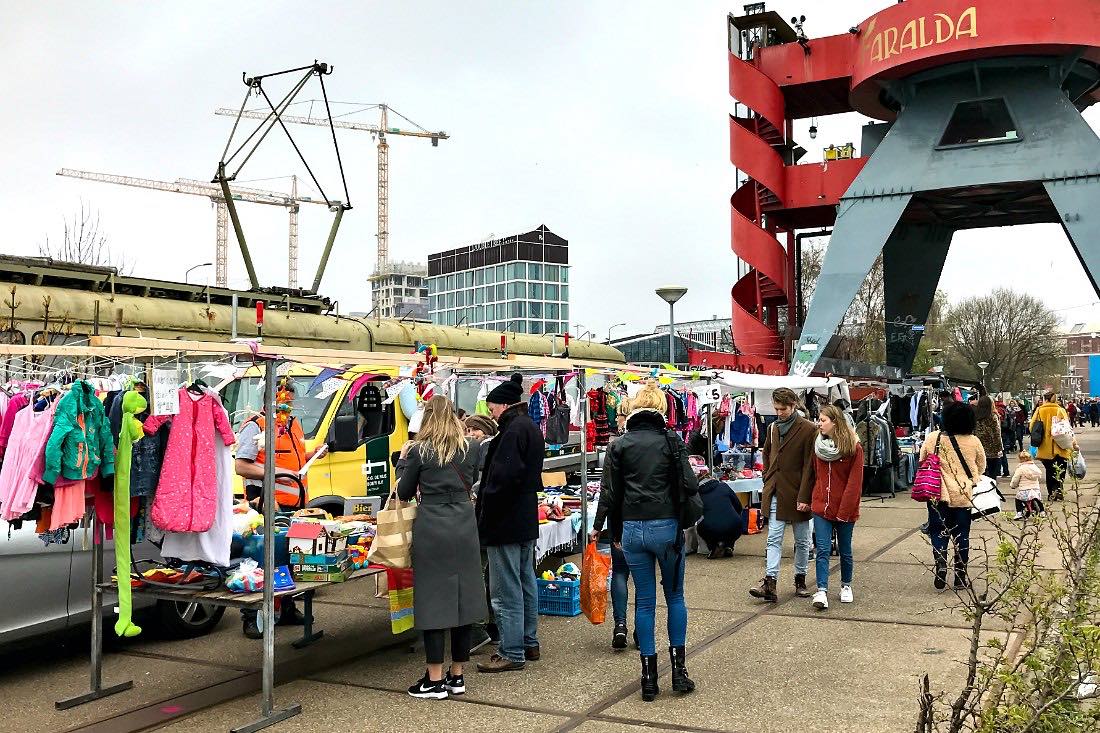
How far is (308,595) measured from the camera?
7.66 meters

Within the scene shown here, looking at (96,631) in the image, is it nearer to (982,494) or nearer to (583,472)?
(583,472)

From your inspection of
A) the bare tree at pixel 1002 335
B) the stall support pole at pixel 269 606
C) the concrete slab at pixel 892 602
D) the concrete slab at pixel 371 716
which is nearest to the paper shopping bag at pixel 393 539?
the stall support pole at pixel 269 606

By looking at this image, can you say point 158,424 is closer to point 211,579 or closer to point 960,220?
point 211,579

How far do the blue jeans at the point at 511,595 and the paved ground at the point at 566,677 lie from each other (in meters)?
0.23

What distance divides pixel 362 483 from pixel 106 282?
775 centimetres

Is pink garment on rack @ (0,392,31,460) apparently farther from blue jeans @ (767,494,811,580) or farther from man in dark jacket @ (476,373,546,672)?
blue jeans @ (767,494,811,580)

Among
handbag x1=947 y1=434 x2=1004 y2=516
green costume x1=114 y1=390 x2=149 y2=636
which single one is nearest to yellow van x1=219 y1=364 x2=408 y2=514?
green costume x1=114 y1=390 x2=149 y2=636

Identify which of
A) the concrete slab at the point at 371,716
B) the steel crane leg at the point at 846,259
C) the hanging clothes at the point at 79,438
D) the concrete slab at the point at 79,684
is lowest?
the concrete slab at the point at 79,684

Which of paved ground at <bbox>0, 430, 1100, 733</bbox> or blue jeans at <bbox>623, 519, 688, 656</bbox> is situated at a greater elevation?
blue jeans at <bbox>623, 519, 688, 656</bbox>

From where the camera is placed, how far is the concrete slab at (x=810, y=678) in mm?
5922

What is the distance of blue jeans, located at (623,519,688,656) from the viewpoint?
20.9 ft

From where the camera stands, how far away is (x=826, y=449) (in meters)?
8.80

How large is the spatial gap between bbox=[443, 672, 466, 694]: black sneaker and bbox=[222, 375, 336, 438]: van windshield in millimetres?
5176

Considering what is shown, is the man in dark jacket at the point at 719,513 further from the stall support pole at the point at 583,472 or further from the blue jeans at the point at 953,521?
the blue jeans at the point at 953,521
